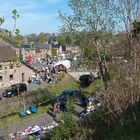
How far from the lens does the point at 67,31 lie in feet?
123

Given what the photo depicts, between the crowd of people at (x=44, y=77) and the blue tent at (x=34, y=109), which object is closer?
the blue tent at (x=34, y=109)

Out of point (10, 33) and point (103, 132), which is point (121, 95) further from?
point (10, 33)

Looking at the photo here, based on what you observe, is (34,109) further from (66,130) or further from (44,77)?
(44,77)

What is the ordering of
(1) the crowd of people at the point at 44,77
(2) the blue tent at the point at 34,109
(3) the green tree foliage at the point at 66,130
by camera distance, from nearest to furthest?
(3) the green tree foliage at the point at 66,130, (2) the blue tent at the point at 34,109, (1) the crowd of people at the point at 44,77

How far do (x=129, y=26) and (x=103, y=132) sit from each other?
8.81 m

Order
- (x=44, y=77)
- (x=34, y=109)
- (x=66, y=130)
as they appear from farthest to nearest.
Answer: (x=44, y=77) → (x=34, y=109) → (x=66, y=130)

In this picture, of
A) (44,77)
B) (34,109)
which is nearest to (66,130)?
(34,109)

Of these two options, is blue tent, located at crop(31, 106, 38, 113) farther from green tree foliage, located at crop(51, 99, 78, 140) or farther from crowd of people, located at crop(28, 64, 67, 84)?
crowd of people, located at crop(28, 64, 67, 84)

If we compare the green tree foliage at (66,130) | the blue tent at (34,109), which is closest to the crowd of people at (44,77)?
the blue tent at (34,109)

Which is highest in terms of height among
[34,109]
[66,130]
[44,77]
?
[66,130]

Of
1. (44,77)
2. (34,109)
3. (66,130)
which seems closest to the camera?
(66,130)

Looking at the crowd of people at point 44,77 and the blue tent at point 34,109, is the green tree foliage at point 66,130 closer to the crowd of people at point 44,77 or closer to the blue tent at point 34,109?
the blue tent at point 34,109

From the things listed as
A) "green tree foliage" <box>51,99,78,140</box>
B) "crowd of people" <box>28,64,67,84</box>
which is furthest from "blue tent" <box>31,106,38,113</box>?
"crowd of people" <box>28,64,67,84</box>

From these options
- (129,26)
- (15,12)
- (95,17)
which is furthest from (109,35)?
(15,12)
